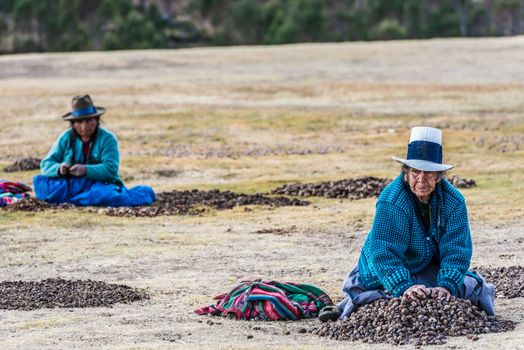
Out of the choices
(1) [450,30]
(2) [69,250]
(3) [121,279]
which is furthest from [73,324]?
(1) [450,30]

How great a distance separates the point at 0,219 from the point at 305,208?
372 centimetres

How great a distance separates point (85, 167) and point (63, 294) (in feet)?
18.9

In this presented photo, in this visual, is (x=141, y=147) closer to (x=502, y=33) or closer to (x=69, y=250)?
(x=69, y=250)

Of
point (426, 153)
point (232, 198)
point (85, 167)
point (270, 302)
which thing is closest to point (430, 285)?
point (426, 153)

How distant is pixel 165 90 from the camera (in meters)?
36.9

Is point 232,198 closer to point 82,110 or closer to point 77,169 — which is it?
point 77,169

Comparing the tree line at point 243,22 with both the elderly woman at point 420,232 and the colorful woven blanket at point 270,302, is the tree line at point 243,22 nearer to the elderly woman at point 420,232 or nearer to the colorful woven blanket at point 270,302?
the colorful woven blanket at point 270,302

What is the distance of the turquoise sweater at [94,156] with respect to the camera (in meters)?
16.7

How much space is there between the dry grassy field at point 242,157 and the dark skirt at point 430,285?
286 mm

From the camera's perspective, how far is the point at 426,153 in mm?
9180

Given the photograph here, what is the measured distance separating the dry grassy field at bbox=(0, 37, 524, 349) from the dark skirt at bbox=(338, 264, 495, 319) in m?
0.29

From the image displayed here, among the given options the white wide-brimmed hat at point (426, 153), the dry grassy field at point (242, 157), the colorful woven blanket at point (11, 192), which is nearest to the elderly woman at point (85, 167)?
the colorful woven blanket at point (11, 192)

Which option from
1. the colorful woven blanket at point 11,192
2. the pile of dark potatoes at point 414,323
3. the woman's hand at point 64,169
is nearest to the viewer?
the pile of dark potatoes at point 414,323

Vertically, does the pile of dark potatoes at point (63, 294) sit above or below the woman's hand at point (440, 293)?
below
